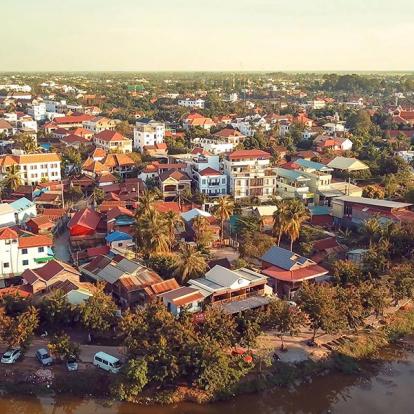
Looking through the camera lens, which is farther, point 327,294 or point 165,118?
point 165,118

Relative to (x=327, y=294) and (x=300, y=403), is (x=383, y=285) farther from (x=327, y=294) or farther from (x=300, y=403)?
(x=300, y=403)

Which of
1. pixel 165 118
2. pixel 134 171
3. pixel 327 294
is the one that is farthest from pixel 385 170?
pixel 165 118

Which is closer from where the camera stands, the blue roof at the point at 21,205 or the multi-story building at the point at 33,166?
the blue roof at the point at 21,205

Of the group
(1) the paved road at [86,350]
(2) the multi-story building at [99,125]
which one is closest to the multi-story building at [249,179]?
(1) the paved road at [86,350]

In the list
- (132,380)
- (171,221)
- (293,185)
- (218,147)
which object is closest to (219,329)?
(132,380)

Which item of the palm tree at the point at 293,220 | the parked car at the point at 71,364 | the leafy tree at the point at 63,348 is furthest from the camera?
the palm tree at the point at 293,220

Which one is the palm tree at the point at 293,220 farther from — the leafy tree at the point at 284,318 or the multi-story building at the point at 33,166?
the multi-story building at the point at 33,166

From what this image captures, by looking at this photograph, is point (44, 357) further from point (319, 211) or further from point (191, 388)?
point (319, 211)
